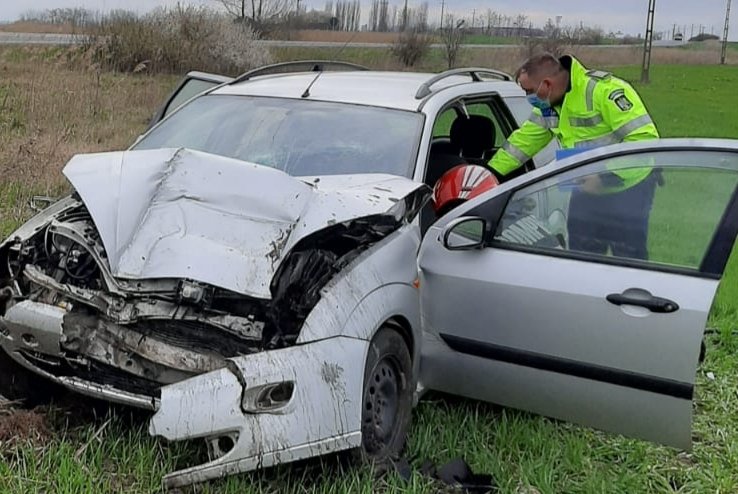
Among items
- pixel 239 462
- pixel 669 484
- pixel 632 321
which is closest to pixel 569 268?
pixel 632 321

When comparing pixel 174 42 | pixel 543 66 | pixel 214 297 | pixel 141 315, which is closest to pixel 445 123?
pixel 543 66

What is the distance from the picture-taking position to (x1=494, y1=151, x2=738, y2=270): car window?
3.19 m

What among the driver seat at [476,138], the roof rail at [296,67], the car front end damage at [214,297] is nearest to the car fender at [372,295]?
the car front end damage at [214,297]

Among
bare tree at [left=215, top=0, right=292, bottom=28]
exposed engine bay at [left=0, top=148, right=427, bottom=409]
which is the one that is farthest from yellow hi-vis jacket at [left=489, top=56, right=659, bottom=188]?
bare tree at [left=215, top=0, right=292, bottom=28]

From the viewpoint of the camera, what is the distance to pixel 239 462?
8.97 feet

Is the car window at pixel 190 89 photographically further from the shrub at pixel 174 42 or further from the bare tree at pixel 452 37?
the bare tree at pixel 452 37

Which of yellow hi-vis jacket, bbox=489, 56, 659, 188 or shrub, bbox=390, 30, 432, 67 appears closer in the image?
yellow hi-vis jacket, bbox=489, 56, 659, 188

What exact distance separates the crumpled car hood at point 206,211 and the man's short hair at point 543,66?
1420 millimetres

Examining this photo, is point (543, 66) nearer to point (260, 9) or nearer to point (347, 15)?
point (260, 9)

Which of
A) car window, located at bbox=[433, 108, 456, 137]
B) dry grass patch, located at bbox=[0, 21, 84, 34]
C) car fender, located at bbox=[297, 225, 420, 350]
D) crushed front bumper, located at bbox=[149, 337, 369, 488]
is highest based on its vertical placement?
dry grass patch, located at bbox=[0, 21, 84, 34]

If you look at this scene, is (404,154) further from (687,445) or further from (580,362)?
(687,445)

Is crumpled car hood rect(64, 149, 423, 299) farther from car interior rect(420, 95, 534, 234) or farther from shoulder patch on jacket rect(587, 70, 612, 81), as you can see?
car interior rect(420, 95, 534, 234)

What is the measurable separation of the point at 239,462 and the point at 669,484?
77.6 inches

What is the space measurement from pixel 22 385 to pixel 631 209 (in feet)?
9.08
